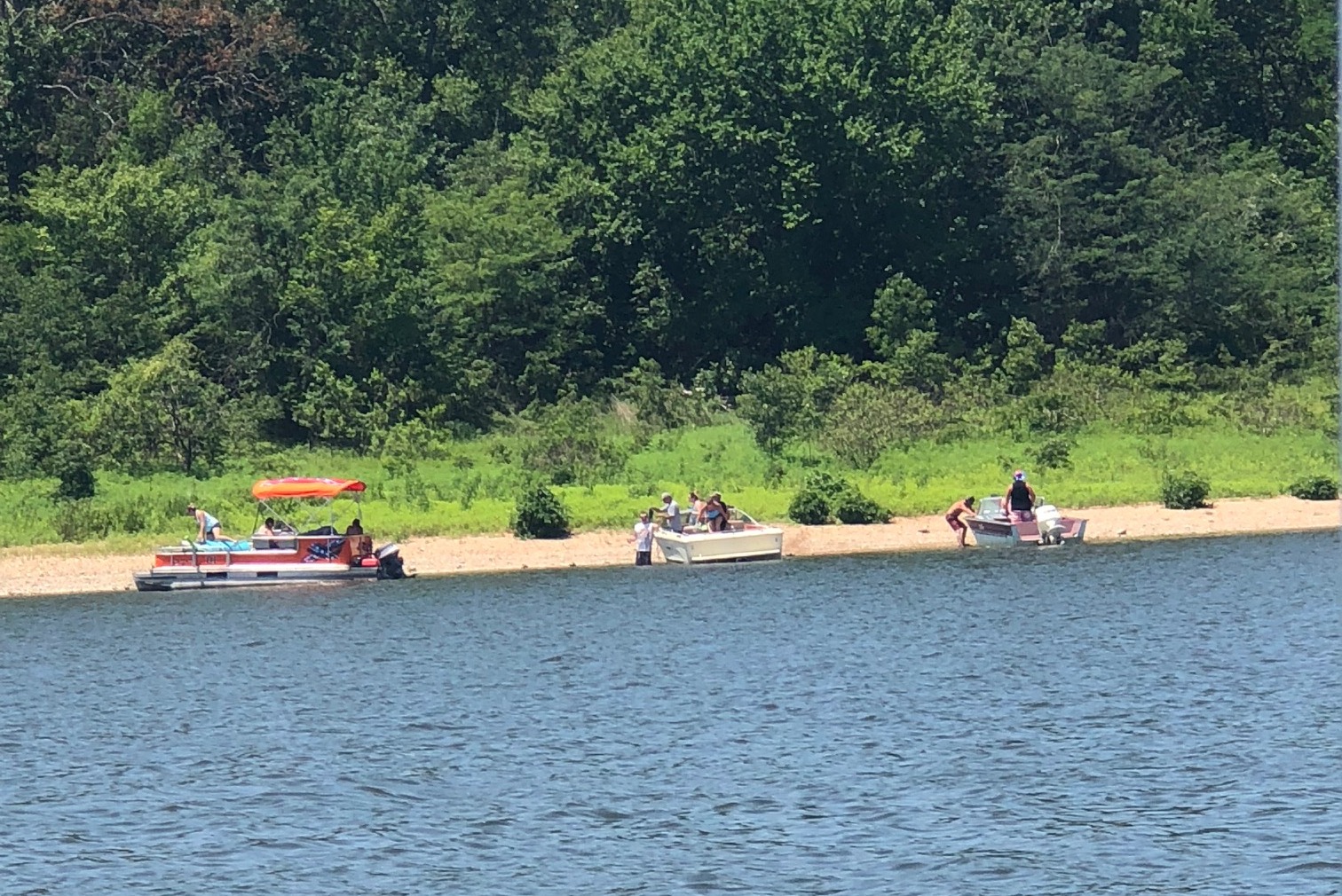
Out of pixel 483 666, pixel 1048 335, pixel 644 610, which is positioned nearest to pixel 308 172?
pixel 1048 335

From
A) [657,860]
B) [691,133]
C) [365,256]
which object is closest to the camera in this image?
[657,860]

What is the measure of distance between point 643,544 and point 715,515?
1552 mm

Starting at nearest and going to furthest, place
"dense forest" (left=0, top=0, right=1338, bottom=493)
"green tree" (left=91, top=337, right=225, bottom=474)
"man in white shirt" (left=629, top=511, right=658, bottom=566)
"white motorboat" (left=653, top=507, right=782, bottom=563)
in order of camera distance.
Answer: "white motorboat" (left=653, top=507, right=782, bottom=563), "man in white shirt" (left=629, top=511, right=658, bottom=566), "green tree" (left=91, top=337, right=225, bottom=474), "dense forest" (left=0, top=0, right=1338, bottom=493)

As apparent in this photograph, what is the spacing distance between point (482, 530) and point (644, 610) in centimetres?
777

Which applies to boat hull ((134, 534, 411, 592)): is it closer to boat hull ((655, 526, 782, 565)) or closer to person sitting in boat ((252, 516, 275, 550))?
person sitting in boat ((252, 516, 275, 550))

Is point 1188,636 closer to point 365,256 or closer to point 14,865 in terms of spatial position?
point 14,865

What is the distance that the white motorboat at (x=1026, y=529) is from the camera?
1815 inches

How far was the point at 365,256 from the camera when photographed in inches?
2443

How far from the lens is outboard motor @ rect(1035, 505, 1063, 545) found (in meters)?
46.0

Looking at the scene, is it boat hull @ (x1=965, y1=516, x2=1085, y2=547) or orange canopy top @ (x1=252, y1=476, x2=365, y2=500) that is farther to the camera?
boat hull @ (x1=965, y1=516, x2=1085, y2=547)

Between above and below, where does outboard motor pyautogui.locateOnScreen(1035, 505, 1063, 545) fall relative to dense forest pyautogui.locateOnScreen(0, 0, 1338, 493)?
below

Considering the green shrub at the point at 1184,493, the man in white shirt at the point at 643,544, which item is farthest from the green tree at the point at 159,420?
the green shrub at the point at 1184,493

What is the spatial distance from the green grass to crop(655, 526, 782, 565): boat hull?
2610 millimetres

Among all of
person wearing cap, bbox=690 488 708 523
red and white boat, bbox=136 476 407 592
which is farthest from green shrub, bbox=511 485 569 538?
red and white boat, bbox=136 476 407 592
